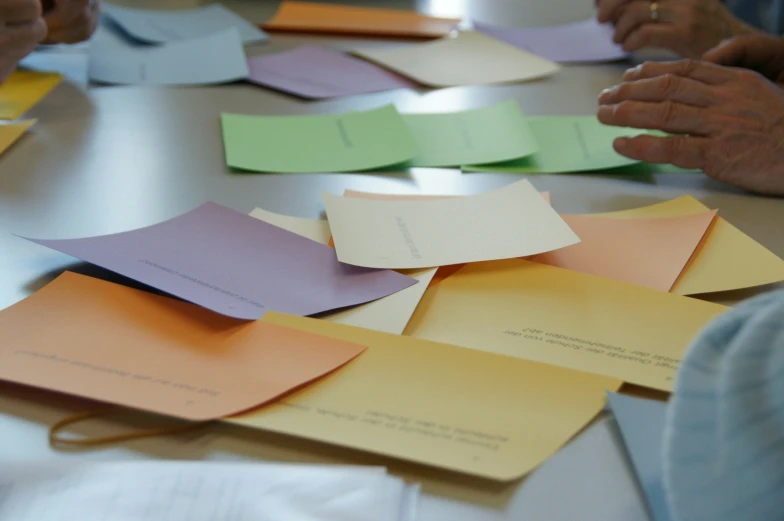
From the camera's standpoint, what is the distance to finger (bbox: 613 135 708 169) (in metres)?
0.83

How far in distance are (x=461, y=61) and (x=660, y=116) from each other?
378 mm

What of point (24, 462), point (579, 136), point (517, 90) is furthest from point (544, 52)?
point (24, 462)

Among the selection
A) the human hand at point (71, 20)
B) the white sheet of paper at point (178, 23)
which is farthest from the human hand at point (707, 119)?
the human hand at point (71, 20)

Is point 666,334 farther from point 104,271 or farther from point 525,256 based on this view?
point 104,271

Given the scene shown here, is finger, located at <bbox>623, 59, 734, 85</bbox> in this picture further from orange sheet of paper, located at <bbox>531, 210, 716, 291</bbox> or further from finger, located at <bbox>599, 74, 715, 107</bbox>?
orange sheet of paper, located at <bbox>531, 210, 716, 291</bbox>

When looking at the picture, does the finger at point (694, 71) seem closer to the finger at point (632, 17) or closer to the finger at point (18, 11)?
the finger at point (632, 17)

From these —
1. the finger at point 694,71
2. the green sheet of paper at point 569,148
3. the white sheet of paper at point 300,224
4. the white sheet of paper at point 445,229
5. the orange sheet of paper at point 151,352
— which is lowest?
the green sheet of paper at point 569,148

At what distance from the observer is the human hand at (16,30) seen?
0.89 metres

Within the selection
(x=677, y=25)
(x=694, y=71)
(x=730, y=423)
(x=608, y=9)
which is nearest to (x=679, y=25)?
(x=677, y=25)

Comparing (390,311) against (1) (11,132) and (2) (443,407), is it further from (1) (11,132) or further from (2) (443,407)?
(1) (11,132)

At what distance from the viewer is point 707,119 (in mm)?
838

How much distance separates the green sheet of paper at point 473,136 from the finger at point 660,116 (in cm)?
10

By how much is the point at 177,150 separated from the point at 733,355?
2.18 ft

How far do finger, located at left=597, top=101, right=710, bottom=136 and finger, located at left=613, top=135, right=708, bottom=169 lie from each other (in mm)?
21
